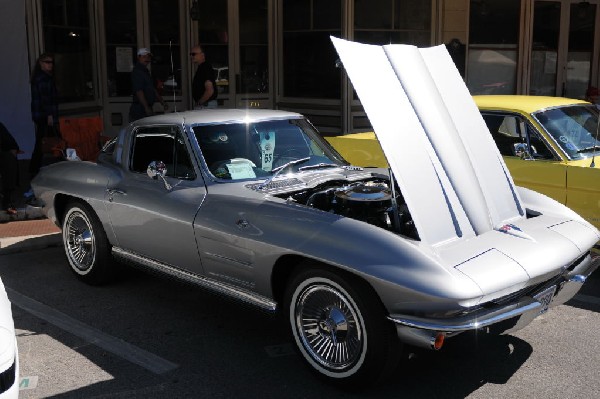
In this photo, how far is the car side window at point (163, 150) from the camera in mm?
5068

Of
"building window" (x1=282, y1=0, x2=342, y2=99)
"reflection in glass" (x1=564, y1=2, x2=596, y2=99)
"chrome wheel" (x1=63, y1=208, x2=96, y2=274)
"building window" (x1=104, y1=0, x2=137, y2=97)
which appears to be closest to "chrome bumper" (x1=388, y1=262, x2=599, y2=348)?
"chrome wheel" (x1=63, y1=208, x2=96, y2=274)

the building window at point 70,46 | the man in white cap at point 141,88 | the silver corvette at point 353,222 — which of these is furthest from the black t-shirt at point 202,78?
the silver corvette at point 353,222

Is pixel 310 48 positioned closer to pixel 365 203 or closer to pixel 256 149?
pixel 256 149

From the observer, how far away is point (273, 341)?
461 centimetres

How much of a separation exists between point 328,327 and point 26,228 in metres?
5.03

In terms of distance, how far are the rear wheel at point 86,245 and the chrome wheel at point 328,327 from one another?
225 cm

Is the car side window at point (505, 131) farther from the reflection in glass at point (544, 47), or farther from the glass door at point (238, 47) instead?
the reflection in glass at point (544, 47)

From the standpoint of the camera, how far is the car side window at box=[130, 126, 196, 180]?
16.6 feet

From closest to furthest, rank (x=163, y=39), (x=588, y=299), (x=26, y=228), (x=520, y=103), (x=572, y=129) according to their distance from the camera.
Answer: (x=588, y=299) < (x=572, y=129) < (x=520, y=103) < (x=26, y=228) < (x=163, y=39)

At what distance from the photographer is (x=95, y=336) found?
4707mm

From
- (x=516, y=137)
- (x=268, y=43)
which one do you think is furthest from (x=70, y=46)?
A: (x=516, y=137)

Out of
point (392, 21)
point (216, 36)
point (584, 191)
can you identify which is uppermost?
point (392, 21)

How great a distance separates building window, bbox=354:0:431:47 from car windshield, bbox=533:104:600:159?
6.38 meters

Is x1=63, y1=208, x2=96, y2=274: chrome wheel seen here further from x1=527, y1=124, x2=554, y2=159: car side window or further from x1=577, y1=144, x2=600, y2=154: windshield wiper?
x1=577, y1=144, x2=600, y2=154: windshield wiper
